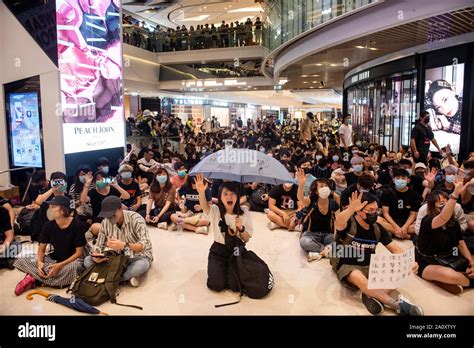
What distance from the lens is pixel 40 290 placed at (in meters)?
4.16

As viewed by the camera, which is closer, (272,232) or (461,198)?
(461,198)

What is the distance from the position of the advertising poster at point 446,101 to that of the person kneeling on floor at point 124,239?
25.8 ft

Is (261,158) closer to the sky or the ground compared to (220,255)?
closer to the sky

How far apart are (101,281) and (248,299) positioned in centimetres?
149

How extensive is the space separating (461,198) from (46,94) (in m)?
7.71

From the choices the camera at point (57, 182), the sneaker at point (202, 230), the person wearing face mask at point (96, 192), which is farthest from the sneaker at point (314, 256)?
the camera at point (57, 182)

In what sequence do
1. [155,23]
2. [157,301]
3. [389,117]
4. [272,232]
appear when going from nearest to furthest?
[157,301] < [272,232] < [389,117] < [155,23]

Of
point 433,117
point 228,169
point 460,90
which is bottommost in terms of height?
point 228,169

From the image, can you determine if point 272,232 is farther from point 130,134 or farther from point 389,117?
point 130,134

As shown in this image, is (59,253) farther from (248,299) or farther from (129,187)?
(129,187)

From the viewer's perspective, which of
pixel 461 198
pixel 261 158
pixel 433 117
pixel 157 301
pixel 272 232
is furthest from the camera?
pixel 433 117

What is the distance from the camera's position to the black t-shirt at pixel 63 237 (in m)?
4.15

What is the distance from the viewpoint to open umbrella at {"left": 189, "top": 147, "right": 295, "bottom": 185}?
4.41 metres

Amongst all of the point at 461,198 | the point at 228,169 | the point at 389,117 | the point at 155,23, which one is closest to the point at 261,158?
the point at 228,169
